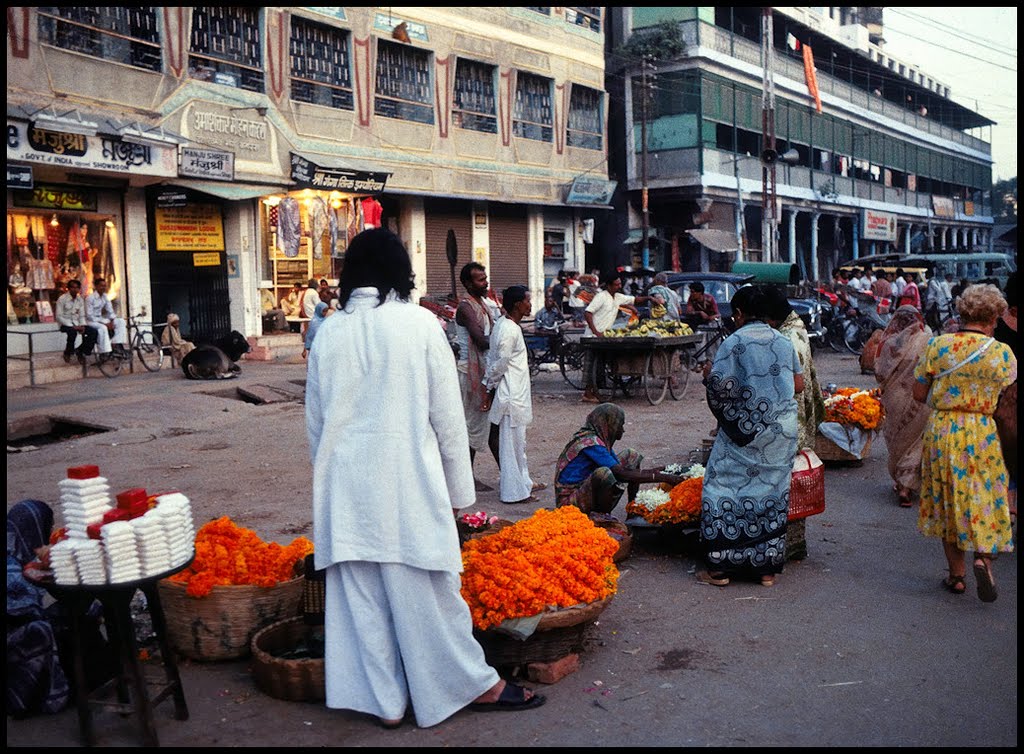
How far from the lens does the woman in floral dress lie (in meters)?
4.87

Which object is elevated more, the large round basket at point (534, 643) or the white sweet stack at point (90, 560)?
the white sweet stack at point (90, 560)

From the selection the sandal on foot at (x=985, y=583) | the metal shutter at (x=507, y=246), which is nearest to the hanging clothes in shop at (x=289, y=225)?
the metal shutter at (x=507, y=246)

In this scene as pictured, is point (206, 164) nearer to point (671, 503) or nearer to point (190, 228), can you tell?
point (190, 228)

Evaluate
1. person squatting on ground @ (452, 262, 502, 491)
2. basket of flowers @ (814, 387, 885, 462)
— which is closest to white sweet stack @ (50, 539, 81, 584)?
person squatting on ground @ (452, 262, 502, 491)

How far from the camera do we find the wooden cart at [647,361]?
12.4 m

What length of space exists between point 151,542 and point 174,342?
43.4 feet

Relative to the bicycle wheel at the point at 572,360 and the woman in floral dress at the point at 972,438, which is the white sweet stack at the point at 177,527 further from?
the bicycle wheel at the point at 572,360

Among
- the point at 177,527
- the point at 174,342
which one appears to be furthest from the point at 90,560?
the point at 174,342

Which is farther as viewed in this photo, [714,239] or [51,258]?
[714,239]

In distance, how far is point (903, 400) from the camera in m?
7.35

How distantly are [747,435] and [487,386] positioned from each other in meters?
2.67

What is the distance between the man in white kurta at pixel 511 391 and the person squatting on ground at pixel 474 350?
0.16 metres

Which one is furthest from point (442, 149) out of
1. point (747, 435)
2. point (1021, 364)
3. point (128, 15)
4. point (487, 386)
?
point (1021, 364)

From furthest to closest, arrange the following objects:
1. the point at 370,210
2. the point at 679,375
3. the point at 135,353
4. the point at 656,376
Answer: the point at 370,210, the point at 135,353, the point at 679,375, the point at 656,376
